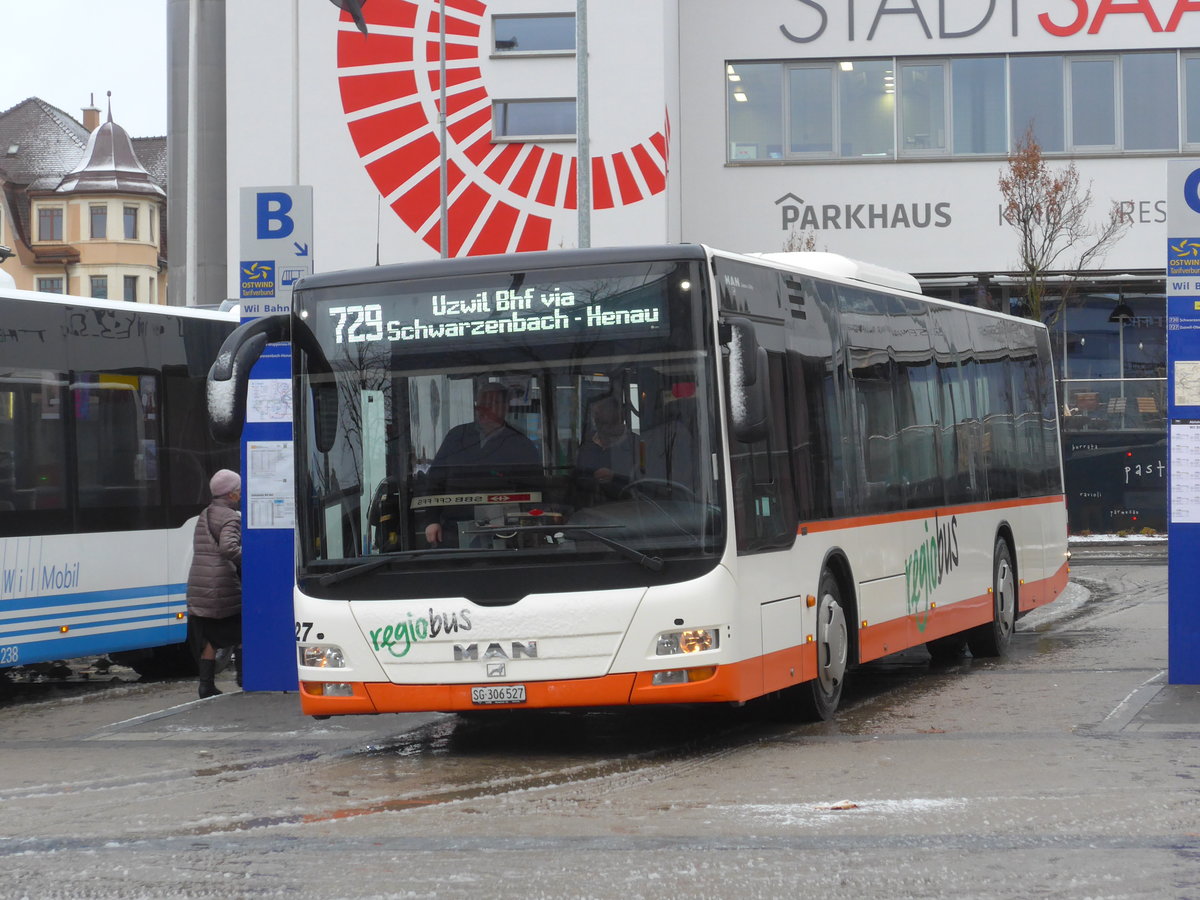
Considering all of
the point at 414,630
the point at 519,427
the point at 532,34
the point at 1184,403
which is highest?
the point at 532,34

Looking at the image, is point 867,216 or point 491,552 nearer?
point 491,552

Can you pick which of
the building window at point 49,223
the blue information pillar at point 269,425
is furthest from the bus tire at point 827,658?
the building window at point 49,223

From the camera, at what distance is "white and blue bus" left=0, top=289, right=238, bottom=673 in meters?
14.0

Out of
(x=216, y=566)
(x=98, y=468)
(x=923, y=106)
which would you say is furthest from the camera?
(x=923, y=106)

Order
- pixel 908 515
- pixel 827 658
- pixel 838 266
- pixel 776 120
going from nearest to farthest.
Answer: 1. pixel 827 658
2. pixel 838 266
3. pixel 908 515
4. pixel 776 120

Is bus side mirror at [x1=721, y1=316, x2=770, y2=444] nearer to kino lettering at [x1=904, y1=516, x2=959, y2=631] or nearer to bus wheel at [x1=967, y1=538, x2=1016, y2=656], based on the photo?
kino lettering at [x1=904, y1=516, x2=959, y2=631]

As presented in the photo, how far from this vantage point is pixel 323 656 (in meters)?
10.3

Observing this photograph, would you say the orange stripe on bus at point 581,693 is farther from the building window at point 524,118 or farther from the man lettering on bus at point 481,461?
the building window at point 524,118

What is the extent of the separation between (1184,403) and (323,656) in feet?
18.3

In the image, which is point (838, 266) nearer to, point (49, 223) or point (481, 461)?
point (481, 461)

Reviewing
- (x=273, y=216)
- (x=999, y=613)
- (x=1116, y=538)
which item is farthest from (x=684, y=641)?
(x=1116, y=538)

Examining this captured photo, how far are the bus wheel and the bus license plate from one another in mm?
6434

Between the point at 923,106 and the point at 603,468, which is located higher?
the point at 923,106

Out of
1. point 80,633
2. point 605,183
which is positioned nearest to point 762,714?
point 80,633
